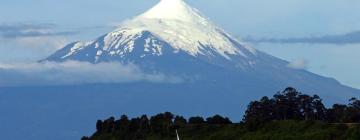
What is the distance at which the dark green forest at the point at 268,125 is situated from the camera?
361 feet

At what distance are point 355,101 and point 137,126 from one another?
3195 centimetres

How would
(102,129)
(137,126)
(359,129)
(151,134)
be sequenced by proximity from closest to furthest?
(359,129)
(151,134)
(137,126)
(102,129)

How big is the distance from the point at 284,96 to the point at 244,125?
27126mm

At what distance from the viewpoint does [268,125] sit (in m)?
122

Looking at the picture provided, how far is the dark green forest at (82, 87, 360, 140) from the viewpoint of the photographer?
361ft

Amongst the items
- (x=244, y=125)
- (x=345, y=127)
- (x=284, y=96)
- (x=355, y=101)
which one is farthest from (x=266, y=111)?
(x=345, y=127)

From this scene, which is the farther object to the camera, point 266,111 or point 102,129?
point 102,129

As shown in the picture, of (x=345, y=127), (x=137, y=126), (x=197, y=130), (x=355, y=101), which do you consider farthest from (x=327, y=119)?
(x=345, y=127)

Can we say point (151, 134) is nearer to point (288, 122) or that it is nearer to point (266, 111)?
point (266, 111)

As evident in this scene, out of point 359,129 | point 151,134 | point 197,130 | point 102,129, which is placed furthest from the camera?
point 102,129

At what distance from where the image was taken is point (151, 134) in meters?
151

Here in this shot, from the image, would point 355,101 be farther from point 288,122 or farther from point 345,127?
point 345,127

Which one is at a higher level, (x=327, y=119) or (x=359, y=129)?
(x=327, y=119)

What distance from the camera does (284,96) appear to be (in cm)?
15412
